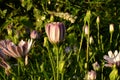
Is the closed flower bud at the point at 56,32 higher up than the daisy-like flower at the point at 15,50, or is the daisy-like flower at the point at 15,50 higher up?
the closed flower bud at the point at 56,32

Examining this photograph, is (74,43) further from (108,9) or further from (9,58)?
(108,9)

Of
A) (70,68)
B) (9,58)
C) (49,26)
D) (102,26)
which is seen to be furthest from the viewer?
(102,26)

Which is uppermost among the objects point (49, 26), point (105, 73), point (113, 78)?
point (49, 26)

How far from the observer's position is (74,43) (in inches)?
90.2

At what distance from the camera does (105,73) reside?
7.48ft

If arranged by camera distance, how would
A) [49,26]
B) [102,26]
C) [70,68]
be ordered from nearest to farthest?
1. [49,26]
2. [70,68]
3. [102,26]

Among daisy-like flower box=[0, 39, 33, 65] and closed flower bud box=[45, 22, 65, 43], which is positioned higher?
closed flower bud box=[45, 22, 65, 43]

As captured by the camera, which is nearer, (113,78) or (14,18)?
(113,78)

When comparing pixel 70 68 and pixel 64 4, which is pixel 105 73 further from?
pixel 64 4

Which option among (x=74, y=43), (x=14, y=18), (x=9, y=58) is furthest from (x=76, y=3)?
(x=9, y=58)

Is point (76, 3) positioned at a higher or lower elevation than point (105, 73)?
higher

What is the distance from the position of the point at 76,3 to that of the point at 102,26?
10.8 inches

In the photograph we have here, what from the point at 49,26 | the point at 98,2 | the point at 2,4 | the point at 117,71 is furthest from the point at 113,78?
the point at 2,4

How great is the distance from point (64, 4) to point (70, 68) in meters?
1.27
